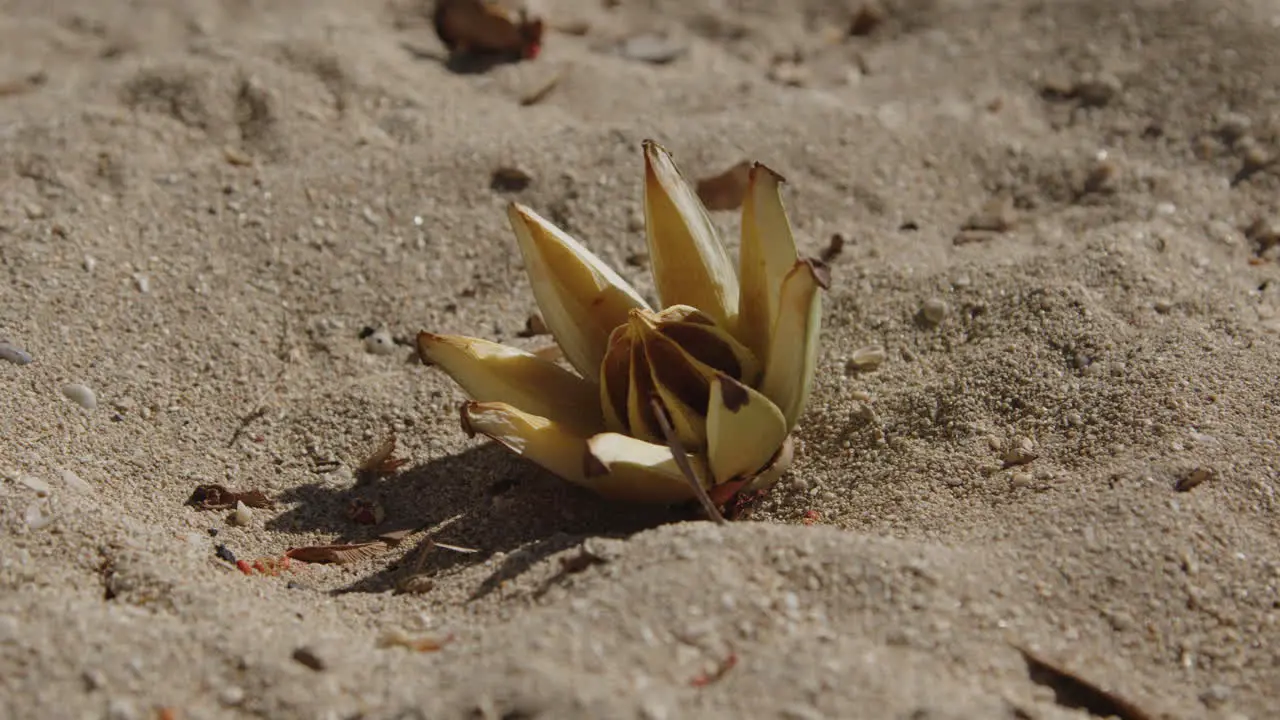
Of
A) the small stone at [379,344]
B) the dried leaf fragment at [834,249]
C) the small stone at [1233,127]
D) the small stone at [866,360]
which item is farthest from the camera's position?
the small stone at [1233,127]

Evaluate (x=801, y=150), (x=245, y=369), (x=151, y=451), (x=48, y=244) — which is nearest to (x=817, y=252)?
(x=801, y=150)

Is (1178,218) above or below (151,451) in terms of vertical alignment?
above

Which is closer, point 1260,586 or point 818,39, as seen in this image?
point 1260,586

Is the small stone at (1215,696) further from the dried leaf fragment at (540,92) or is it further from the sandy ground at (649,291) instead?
the dried leaf fragment at (540,92)

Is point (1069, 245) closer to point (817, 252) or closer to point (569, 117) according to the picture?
point (817, 252)

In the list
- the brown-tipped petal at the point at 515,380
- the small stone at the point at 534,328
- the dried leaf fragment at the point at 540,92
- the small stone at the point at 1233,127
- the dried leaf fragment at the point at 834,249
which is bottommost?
the small stone at the point at 534,328

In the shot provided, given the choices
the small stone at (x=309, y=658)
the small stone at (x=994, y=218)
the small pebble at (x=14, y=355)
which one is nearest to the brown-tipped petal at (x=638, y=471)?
the small stone at (x=309, y=658)

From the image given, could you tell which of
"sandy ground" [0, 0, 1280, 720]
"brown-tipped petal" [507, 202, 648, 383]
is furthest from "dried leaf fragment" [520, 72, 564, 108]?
"brown-tipped petal" [507, 202, 648, 383]
